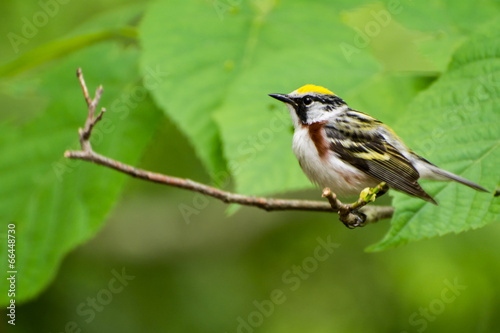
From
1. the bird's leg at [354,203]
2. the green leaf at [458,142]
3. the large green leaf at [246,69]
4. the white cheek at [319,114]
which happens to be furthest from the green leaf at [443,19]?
the bird's leg at [354,203]

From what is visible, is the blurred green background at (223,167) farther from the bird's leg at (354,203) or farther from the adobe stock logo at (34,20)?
the bird's leg at (354,203)

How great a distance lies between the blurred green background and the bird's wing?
0.29ft

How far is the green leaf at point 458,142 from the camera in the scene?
5.61ft

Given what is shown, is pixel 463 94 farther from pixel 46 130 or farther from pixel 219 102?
pixel 46 130

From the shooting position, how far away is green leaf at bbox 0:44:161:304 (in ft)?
9.12

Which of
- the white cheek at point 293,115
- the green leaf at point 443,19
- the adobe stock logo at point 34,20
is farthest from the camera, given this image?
the adobe stock logo at point 34,20

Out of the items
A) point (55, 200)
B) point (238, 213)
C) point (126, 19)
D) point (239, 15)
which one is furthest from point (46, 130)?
point (238, 213)

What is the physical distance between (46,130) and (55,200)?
39 centimetres

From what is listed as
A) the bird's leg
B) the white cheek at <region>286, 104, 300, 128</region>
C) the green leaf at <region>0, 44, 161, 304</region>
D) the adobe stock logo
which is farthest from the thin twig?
the adobe stock logo

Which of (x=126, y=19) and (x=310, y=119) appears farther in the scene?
(x=126, y=19)

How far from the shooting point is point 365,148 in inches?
74.4

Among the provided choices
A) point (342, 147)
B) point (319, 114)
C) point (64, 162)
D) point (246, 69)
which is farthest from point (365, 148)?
point (64, 162)

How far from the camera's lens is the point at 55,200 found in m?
2.93

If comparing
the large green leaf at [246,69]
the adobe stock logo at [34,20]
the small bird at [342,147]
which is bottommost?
the adobe stock logo at [34,20]
